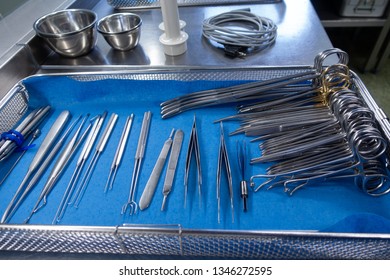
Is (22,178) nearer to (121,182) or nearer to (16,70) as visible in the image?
(121,182)

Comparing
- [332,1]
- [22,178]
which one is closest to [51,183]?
[22,178]

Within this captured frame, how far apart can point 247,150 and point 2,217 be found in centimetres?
59

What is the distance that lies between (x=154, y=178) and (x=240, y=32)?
645mm

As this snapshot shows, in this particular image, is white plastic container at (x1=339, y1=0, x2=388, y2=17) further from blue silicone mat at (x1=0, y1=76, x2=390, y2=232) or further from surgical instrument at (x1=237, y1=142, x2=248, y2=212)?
surgical instrument at (x1=237, y1=142, x2=248, y2=212)

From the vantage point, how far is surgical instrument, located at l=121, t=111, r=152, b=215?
1.99 feet

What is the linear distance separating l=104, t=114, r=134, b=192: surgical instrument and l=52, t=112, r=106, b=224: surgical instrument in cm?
8

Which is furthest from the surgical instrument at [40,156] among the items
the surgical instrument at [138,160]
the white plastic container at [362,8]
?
the white plastic container at [362,8]

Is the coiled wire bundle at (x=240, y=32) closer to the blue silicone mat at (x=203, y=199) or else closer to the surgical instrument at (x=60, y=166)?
the blue silicone mat at (x=203, y=199)

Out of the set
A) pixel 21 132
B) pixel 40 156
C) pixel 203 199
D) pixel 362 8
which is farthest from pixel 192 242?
pixel 362 8

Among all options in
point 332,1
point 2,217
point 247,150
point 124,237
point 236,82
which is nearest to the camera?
point 124,237

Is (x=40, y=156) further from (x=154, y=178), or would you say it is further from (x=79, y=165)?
(x=154, y=178)

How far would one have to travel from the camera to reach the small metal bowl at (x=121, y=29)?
93cm

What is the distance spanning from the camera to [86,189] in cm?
65

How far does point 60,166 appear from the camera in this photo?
680 mm
